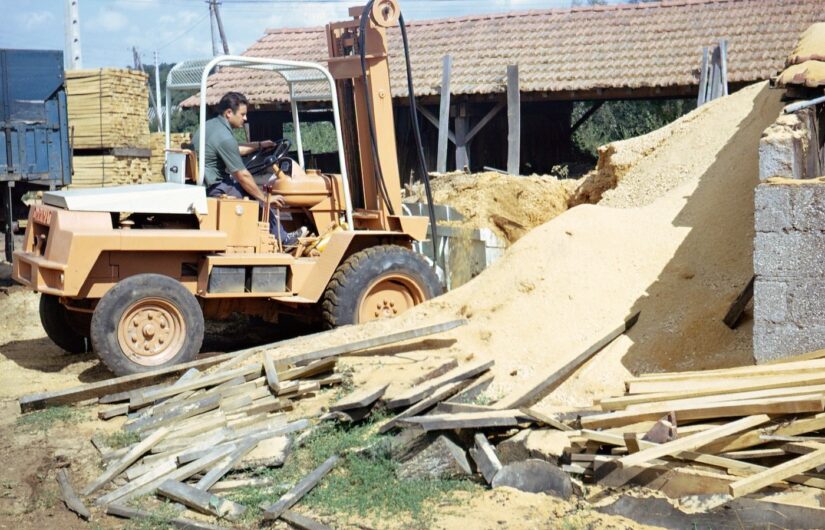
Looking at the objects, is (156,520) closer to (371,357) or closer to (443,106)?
(371,357)

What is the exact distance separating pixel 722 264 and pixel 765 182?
165 cm

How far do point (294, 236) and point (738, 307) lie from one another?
4.19m

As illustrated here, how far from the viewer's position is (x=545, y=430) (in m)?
5.80

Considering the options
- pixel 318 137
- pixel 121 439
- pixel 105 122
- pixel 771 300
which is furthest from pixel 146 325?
pixel 318 137

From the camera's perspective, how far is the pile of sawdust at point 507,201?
12.7 m

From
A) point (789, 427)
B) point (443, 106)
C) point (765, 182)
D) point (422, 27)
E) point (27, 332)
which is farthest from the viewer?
point (422, 27)

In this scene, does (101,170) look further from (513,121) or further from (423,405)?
(423,405)

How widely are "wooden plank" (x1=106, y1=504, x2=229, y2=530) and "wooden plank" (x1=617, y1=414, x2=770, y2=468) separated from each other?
2.19 meters

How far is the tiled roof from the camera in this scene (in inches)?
695

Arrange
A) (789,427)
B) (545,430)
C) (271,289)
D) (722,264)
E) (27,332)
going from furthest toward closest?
(27,332) → (271,289) → (722,264) → (545,430) → (789,427)

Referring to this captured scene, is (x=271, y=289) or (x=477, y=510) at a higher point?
(x=271, y=289)

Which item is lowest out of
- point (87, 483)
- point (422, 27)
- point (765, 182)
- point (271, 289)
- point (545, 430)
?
point (87, 483)

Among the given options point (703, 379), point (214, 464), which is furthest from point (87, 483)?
point (703, 379)

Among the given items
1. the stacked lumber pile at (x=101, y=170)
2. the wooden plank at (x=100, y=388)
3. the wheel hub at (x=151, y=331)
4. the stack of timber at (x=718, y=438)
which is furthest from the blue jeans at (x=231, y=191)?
the stacked lumber pile at (x=101, y=170)
